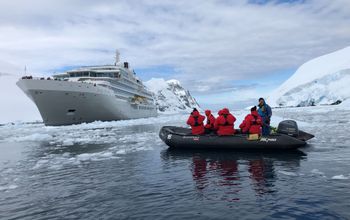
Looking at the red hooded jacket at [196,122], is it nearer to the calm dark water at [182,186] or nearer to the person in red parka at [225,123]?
the person in red parka at [225,123]

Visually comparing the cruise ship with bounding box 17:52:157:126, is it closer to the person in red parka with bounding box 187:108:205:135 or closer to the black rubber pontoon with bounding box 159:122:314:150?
the black rubber pontoon with bounding box 159:122:314:150

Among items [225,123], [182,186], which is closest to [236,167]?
[182,186]

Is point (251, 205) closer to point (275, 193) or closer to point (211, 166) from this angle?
point (275, 193)

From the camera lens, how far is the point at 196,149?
46.2 ft

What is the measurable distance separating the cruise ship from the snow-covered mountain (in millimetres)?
78652

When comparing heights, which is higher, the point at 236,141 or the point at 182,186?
the point at 236,141

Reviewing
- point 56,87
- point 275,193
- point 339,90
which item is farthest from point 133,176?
point 339,90

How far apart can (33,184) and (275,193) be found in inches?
237

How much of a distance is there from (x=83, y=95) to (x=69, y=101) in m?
1.59

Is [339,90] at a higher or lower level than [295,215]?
higher

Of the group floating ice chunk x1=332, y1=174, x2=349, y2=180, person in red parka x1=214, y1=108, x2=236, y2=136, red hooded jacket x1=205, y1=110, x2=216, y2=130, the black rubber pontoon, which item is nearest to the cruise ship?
the black rubber pontoon

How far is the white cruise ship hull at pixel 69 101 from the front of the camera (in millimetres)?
34094

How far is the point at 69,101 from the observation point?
35.8 metres

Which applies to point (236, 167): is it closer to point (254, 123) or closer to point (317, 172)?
point (317, 172)
